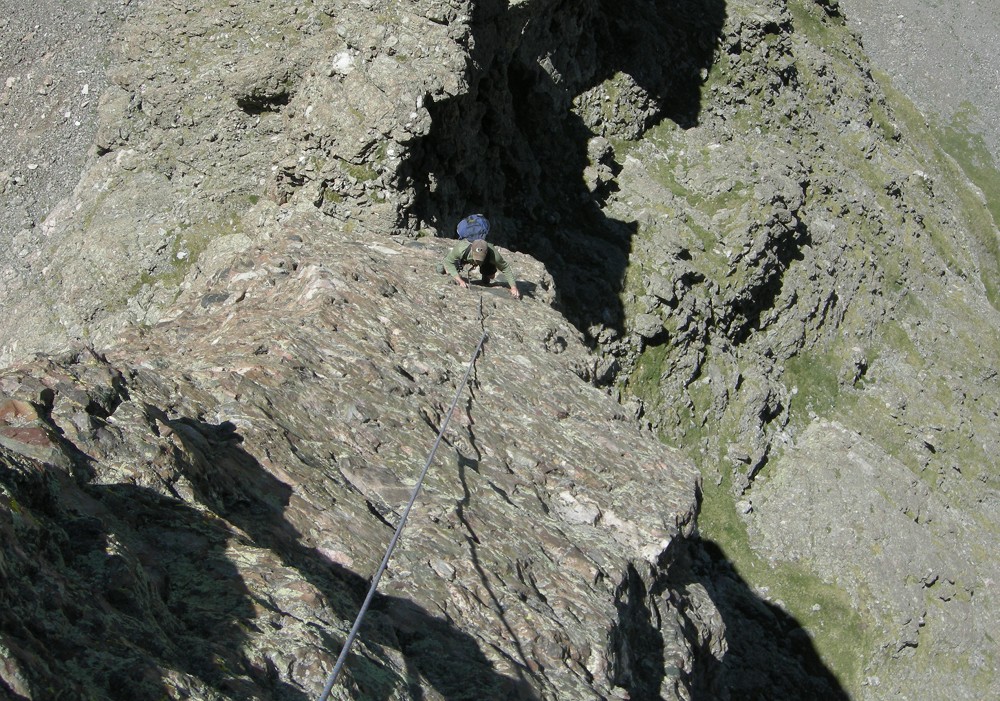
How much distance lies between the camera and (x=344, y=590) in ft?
35.9

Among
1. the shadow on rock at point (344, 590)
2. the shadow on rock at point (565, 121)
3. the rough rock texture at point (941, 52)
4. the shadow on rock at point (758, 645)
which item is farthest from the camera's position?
the rough rock texture at point (941, 52)

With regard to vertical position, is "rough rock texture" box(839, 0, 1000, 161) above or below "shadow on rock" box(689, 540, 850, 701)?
above

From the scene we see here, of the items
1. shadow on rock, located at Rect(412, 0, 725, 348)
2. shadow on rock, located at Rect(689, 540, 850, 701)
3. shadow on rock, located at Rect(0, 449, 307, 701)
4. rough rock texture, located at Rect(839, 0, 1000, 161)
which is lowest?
shadow on rock, located at Rect(689, 540, 850, 701)

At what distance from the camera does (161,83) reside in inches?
1107

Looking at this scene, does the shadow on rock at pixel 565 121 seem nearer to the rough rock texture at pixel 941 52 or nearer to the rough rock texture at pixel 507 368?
the rough rock texture at pixel 507 368

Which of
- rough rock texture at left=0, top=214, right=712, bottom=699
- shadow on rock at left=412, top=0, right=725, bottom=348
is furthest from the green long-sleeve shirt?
shadow on rock at left=412, top=0, right=725, bottom=348

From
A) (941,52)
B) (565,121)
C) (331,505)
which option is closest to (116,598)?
→ (331,505)

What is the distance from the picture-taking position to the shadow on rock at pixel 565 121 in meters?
27.9

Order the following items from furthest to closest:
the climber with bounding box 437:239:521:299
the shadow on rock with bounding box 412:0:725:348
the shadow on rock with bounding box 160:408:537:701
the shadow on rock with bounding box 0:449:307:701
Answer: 1. the shadow on rock with bounding box 412:0:725:348
2. the climber with bounding box 437:239:521:299
3. the shadow on rock with bounding box 160:408:537:701
4. the shadow on rock with bounding box 0:449:307:701

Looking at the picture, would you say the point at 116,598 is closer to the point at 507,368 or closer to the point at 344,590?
the point at 344,590

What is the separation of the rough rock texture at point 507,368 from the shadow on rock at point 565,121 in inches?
6.3

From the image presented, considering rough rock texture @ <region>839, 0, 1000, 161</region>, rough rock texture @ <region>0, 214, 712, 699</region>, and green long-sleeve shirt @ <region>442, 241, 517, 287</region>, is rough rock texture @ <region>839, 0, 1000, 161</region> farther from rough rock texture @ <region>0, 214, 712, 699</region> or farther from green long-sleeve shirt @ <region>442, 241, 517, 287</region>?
rough rock texture @ <region>0, 214, 712, 699</region>

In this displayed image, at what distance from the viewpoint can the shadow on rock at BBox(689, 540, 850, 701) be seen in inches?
1253

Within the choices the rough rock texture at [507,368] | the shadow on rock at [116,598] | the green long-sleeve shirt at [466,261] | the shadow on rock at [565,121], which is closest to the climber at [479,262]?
the green long-sleeve shirt at [466,261]
